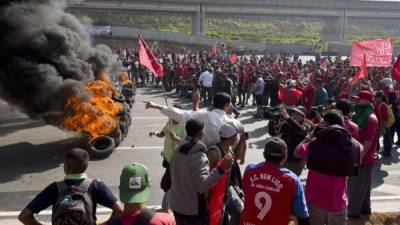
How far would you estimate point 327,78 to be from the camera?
1861 cm

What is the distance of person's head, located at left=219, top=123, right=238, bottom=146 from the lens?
4.89m

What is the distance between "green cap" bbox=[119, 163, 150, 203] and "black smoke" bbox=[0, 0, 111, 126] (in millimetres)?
7302

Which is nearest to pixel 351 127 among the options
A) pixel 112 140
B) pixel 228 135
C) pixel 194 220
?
pixel 228 135

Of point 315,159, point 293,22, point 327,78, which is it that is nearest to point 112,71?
point 327,78

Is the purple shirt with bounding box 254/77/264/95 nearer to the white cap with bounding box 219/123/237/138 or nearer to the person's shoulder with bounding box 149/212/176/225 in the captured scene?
the white cap with bounding box 219/123/237/138

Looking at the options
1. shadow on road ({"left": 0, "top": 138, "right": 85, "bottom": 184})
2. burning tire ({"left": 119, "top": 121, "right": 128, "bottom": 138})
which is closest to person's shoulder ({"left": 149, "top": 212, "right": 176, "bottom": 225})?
shadow on road ({"left": 0, "top": 138, "right": 85, "bottom": 184})

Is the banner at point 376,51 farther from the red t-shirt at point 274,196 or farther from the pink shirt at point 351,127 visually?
the red t-shirt at point 274,196

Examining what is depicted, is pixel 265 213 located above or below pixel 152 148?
above

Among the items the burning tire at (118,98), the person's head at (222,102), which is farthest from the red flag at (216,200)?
the burning tire at (118,98)

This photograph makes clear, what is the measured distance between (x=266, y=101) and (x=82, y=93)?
9.45 meters

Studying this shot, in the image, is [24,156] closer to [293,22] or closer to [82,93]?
[82,93]

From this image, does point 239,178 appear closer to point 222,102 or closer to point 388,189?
point 222,102

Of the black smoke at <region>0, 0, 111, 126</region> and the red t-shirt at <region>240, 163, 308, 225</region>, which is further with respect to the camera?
the black smoke at <region>0, 0, 111, 126</region>

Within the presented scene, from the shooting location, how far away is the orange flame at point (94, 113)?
10.5 m
